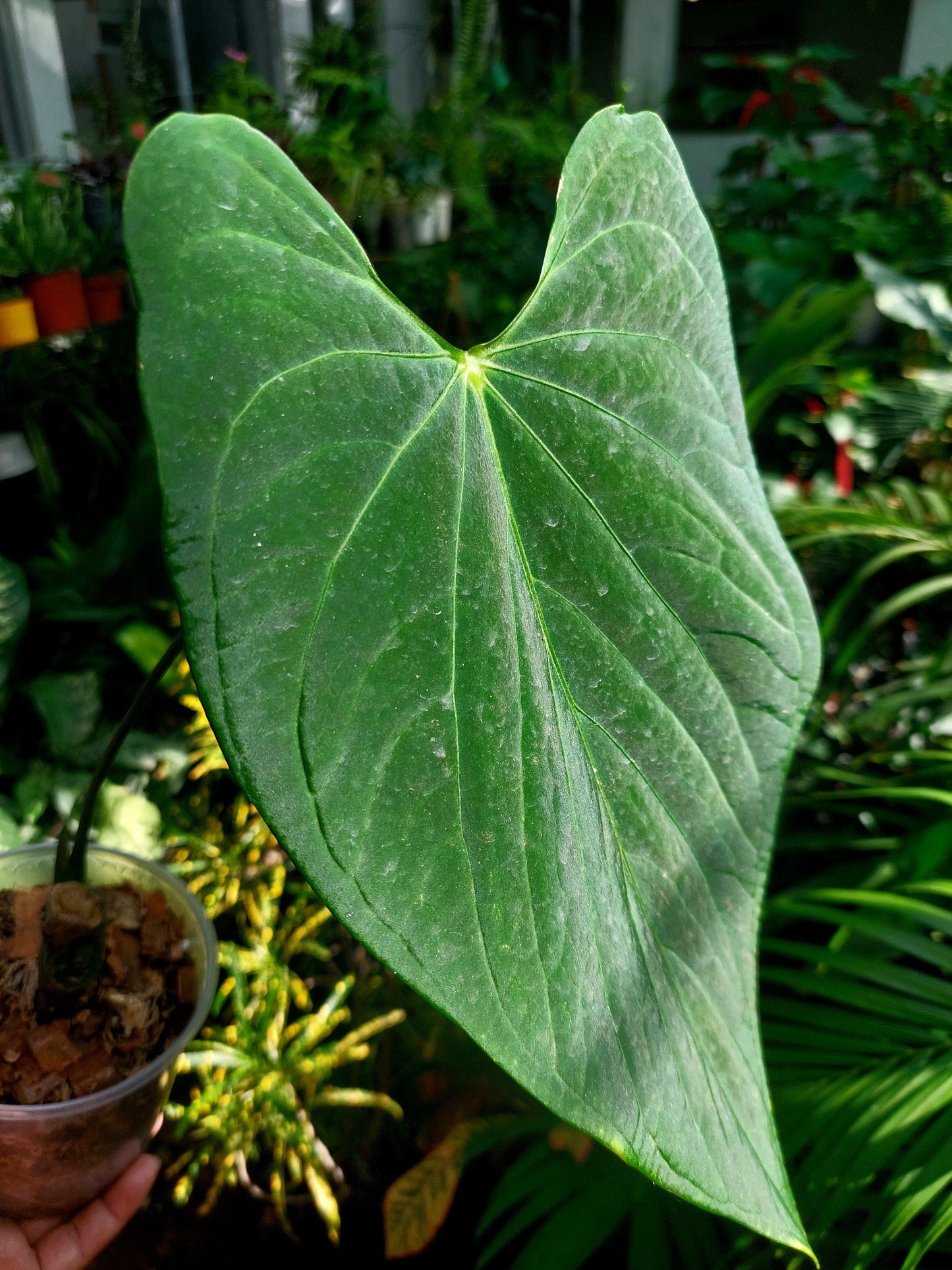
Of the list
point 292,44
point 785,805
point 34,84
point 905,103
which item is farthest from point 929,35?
point 785,805

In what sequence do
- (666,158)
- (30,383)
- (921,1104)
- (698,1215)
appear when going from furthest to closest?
1. (30,383)
2. (698,1215)
3. (921,1104)
4. (666,158)

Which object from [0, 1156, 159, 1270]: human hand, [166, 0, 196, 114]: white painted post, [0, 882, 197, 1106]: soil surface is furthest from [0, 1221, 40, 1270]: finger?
[166, 0, 196, 114]: white painted post

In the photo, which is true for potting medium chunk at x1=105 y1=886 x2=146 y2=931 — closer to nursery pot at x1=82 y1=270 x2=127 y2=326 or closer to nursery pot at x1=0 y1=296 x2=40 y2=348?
nursery pot at x1=0 y1=296 x2=40 y2=348

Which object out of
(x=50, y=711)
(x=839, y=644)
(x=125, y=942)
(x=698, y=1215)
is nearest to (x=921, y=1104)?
(x=698, y=1215)

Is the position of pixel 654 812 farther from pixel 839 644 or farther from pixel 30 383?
pixel 30 383

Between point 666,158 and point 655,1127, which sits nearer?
point 655,1127
